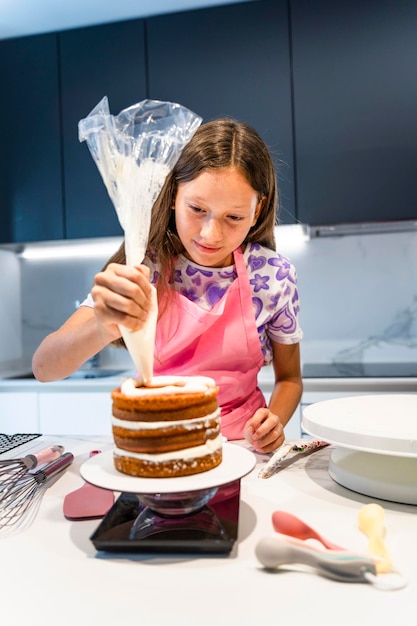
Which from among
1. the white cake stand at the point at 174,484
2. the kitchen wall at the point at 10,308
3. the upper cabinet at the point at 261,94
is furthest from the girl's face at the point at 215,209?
the kitchen wall at the point at 10,308

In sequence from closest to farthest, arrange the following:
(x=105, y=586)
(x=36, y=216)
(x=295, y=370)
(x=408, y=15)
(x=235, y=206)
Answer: (x=105, y=586)
(x=235, y=206)
(x=295, y=370)
(x=408, y=15)
(x=36, y=216)

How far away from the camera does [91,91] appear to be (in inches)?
95.2

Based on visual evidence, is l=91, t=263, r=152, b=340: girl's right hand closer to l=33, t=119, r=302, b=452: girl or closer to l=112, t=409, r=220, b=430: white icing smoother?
l=112, t=409, r=220, b=430: white icing smoother

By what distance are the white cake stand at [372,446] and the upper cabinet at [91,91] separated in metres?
1.75

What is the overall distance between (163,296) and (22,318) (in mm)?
1952

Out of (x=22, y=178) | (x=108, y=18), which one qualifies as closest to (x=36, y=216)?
(x=22, y=178)

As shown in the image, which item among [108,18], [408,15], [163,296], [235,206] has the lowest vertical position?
[163,296]

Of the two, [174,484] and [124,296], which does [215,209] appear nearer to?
[124,296]

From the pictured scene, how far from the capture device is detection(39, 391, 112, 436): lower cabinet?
213 centimetres

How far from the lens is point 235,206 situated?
949 millimetres

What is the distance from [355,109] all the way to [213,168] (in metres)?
1.46

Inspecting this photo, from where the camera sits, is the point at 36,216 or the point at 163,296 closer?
the point at 163,296

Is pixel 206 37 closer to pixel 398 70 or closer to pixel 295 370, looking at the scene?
pixel 398 70

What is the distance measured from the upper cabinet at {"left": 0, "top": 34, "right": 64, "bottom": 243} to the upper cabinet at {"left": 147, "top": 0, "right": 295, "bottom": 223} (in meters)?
0.54
